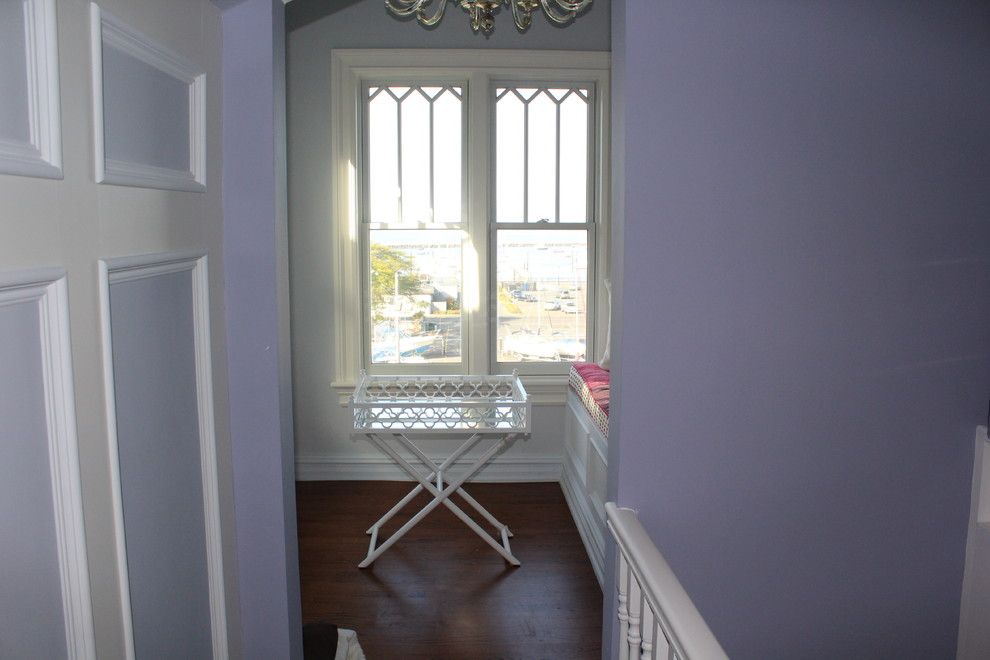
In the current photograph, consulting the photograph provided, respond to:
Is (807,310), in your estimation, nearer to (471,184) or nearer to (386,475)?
(471,184)

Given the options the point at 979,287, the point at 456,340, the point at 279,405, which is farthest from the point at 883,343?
the point at 456,340

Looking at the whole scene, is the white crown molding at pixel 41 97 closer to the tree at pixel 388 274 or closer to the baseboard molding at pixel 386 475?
the tree at pixel 388 274

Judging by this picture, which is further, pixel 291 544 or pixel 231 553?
pixel 291 544

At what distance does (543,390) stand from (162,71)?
3.58 meters

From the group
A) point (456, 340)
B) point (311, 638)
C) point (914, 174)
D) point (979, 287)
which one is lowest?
point (311, 638)

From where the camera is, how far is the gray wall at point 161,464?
3.91 feet

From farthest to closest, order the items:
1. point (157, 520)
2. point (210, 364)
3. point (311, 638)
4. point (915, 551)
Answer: point (311, 638)
point (915, 551)
point (210, 364)
point (157, 520)

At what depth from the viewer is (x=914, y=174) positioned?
1.86 metres

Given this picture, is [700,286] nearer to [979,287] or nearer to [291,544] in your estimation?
[979,287]

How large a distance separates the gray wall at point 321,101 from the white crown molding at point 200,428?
10.1ft

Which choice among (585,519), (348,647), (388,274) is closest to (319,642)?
(348,647)

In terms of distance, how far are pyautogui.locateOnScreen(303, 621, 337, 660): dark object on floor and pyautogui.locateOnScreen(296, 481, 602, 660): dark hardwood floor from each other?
0.27 m

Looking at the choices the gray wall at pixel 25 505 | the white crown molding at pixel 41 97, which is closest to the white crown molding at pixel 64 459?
the gray wall at pixel 25 505

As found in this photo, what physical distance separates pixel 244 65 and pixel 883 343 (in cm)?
158
